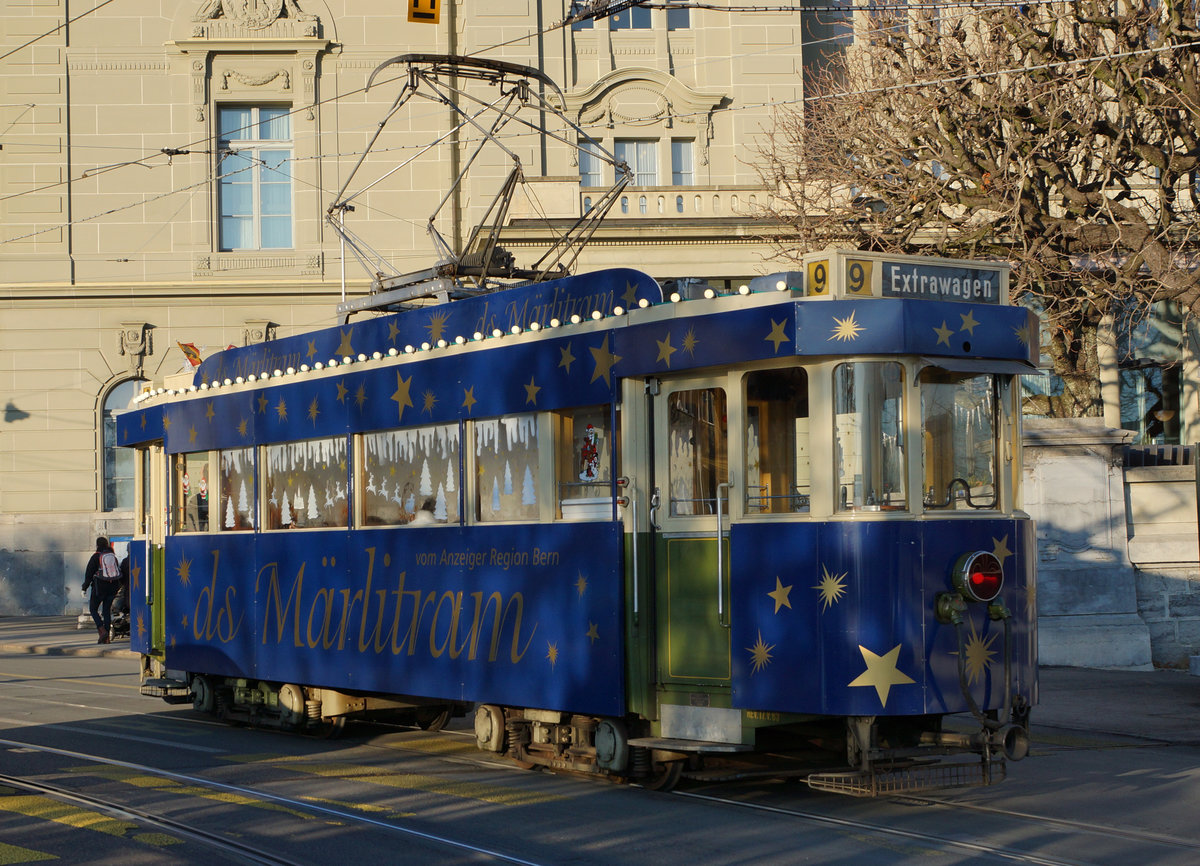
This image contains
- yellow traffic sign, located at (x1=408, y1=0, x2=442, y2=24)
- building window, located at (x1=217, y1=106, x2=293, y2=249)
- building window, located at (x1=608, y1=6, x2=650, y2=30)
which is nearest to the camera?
yellow traffic sign, located at (x1=408, y1=0, x2=442, y2=24)

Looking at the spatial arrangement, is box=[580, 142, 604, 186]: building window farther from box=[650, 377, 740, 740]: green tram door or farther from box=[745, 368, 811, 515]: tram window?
box=[745, 368, 811, 515]: tram window

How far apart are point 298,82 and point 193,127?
2.29m

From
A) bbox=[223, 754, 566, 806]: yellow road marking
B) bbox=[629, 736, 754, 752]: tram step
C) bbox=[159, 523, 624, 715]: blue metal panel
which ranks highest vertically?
bbox=[159, 523, 624, 715]: blue metal panel

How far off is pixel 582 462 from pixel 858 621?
7.71ft

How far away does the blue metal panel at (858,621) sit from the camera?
8438 mm

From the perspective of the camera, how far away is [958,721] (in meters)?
12.8

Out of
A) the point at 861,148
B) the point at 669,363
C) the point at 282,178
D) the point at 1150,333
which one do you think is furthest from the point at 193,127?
the point at 669,363

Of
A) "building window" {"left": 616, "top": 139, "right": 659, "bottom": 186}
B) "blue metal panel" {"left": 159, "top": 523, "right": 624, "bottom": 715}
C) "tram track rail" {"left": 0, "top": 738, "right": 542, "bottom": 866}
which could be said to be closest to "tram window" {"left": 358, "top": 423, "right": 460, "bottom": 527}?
"blue metal panel" {"left": 159, "top": 523, "right": 624, "bottom": 715}

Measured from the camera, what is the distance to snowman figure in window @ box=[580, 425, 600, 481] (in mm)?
9836

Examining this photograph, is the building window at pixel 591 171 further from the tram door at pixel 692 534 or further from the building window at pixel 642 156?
the tram door at pixel 692 534

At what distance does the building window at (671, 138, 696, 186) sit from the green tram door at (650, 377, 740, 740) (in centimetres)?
2113

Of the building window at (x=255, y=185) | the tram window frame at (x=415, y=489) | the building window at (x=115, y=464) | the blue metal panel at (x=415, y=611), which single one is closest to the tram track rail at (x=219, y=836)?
the blue metal panel at (x=415, y=611)

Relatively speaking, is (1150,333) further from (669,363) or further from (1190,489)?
(669,363)

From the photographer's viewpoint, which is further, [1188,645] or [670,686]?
[1188,645]
